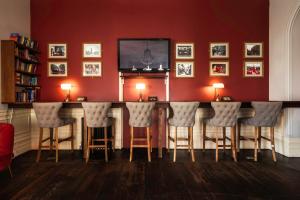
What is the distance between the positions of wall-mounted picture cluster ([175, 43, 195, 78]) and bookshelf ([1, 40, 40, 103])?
10.6 feet

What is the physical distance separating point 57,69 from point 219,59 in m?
3.85

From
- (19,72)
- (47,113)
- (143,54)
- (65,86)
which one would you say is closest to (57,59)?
(65,86)

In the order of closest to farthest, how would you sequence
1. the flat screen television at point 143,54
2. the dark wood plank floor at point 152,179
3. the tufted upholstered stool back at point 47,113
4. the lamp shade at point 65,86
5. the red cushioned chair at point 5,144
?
the dark wood plank floor at point 152,179
the red cushioned chair at point 5,144
the tufted upholstered stool back at point 47,113
the lamp shade at point 65,86
the flat screen television at point 143,54

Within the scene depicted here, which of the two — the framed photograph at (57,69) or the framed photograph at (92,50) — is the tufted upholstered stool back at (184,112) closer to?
the framed photograph at (92,50)

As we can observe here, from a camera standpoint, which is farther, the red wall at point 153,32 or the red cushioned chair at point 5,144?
the red wall at point 153,32

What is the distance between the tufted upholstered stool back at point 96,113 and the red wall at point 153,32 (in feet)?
3.84

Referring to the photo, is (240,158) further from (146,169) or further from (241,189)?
(146,169)

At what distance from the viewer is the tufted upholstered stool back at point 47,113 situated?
3.70 meters

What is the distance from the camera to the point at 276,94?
4.70 metres

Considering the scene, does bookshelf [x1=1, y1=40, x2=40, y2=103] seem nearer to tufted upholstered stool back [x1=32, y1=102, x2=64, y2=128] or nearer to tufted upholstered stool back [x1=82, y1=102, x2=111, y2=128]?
tufted upholstered stool back [x1=32, y1=102, x2=64, y2=128]

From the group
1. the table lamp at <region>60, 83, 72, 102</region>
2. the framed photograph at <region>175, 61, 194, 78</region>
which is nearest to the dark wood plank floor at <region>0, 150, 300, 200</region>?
the table lamp at <region>60, 83, 72, 102</region>

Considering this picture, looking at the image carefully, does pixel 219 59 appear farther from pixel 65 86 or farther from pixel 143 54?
pixel 65 86

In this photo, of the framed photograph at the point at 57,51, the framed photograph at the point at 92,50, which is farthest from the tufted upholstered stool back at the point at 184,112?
the framed photograph at the point at 57,51

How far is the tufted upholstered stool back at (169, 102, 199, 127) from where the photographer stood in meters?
3.78
